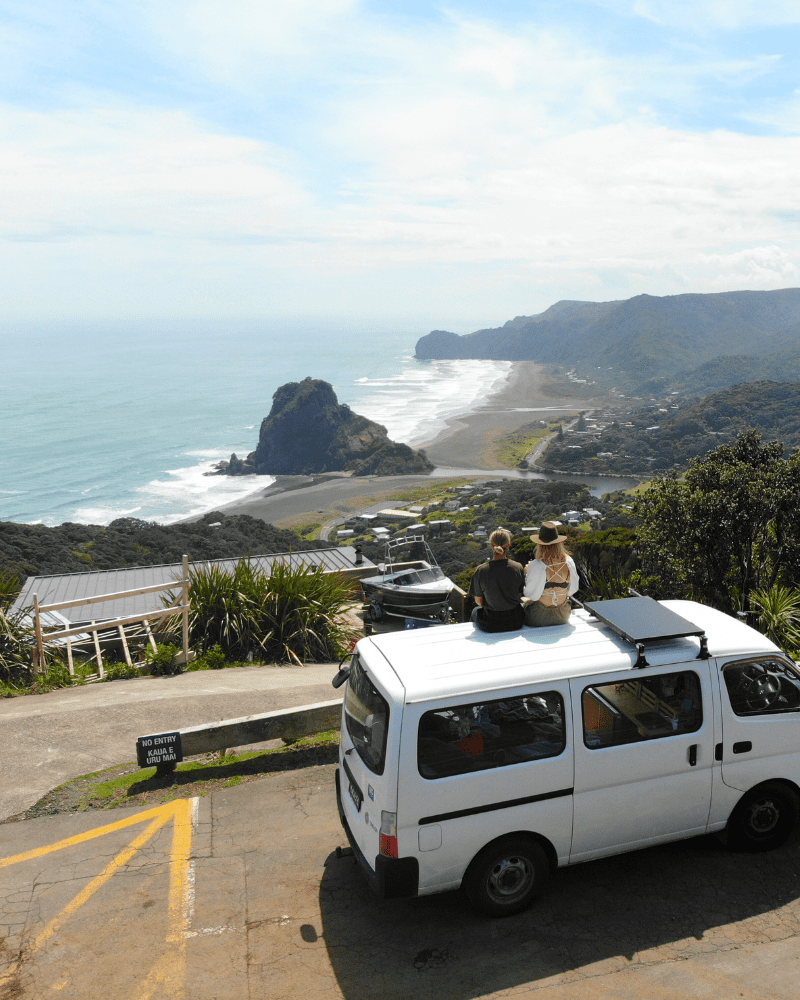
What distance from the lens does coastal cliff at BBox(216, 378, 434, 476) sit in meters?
110

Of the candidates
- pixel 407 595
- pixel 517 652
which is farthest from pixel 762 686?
pixel 407 595

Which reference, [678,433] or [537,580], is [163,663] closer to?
[537,580]

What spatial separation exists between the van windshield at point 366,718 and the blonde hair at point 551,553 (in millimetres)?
1623

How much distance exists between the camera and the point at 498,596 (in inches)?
214

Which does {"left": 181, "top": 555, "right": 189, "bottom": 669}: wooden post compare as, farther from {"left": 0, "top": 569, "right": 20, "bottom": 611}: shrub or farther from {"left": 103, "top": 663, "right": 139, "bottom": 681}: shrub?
{"left": 0, "top": 569, "right": 20, "bottom": 611}: shrub

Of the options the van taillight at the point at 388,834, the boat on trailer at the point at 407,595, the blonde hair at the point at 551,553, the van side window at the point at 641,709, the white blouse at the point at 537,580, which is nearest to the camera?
the van taillight at the point at 388,834

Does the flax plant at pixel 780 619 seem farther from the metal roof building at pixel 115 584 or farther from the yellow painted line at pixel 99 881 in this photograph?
the metal roof building at pixel 115 584

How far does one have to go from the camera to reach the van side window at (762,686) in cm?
500

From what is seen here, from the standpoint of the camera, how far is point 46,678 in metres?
10.0

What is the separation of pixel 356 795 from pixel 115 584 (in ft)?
56.8

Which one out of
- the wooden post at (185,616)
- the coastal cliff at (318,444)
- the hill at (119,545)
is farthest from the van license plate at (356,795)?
the coastal cliff at (318,444)

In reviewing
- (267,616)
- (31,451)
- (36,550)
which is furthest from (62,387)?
(267,616)

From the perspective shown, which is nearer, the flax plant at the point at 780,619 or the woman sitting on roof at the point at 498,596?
the woman sitting on roof at the point at 498,596

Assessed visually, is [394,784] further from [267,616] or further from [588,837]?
[267,616]
